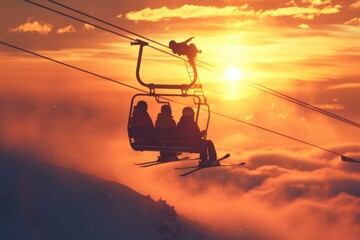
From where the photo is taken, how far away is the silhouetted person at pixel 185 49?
26641 mm

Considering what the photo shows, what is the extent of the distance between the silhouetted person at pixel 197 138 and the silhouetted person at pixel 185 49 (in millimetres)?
2643

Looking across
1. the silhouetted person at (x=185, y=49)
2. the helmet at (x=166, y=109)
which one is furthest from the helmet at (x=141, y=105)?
the silhouetted person at (x=185, y=49)

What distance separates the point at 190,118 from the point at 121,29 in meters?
5.83

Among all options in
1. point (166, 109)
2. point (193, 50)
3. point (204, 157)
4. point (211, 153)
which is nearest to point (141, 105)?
point (166, 109)

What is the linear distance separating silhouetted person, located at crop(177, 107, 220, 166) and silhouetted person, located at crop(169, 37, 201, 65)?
2.64m

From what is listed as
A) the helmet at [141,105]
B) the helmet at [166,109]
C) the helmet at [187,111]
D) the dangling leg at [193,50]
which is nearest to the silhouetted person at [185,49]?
the dangling leg at [193,50]

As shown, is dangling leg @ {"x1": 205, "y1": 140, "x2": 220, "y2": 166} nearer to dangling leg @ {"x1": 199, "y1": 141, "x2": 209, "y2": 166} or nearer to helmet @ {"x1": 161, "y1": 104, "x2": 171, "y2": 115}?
dangling leg @ {"x1": 199, "y1": 141, "x2": 209, "y2": 166}

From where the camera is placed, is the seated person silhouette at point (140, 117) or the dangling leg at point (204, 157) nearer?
the dangling leg at point (204, 157)

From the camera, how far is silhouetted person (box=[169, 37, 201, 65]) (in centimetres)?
2664

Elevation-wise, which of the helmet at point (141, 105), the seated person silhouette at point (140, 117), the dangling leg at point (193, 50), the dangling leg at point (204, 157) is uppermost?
the dangling leg at point (193, 50)

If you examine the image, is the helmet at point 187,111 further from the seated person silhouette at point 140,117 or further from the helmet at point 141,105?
the helmet at point 141,105

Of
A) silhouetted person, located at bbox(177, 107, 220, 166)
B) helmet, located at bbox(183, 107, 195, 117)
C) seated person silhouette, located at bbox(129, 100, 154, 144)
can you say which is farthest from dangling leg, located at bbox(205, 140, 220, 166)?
seated person silhouette, located at bbox(129, 100, 154, 144)

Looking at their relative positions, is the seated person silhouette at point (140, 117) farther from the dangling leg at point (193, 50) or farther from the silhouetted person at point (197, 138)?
the dangling leg at point (193, 50)

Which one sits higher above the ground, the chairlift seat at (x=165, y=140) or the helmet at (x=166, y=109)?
the helmet at (x=166, y=109)
